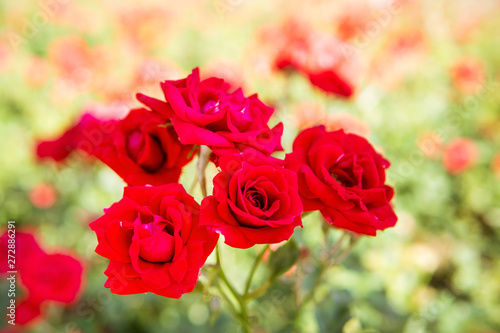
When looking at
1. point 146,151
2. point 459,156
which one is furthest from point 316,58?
point 146,151

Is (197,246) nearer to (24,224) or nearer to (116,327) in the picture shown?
(116,327)

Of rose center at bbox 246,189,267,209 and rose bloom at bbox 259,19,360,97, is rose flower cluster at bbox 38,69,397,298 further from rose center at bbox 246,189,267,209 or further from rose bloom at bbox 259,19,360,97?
rose bloom at bbox 259,19,360,97

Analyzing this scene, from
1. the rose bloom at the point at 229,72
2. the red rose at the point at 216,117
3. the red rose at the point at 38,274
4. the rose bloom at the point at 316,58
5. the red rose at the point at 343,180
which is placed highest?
the red rose at the point at 216,117

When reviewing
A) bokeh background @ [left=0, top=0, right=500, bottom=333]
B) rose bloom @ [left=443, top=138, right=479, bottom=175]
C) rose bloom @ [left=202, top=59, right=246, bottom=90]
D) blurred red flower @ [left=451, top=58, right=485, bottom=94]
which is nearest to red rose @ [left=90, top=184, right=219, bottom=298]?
bokeh background @ [left=0, top=0, right=500, bottom=333]

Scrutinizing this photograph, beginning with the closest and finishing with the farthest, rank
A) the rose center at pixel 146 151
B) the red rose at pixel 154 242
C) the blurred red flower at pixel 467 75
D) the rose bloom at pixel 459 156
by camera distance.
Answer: the red rose at pixel 154 242 → the rose center at pixel 146 151 → the rose bloom at pixel 459 156 → the blurred red flower at pixel 467 75

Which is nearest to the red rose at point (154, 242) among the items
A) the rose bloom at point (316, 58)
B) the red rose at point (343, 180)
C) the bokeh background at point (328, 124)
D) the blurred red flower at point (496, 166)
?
the red rose at point (343, 180)

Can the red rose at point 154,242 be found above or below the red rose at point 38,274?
above

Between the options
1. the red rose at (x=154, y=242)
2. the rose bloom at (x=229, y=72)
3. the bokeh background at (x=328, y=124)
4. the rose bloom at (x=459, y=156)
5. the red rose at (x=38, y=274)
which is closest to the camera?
the red rose at (x=154, y=242)

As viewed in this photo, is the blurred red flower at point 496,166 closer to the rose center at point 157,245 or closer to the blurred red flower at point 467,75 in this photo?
the blurred red flower at point 467,75
